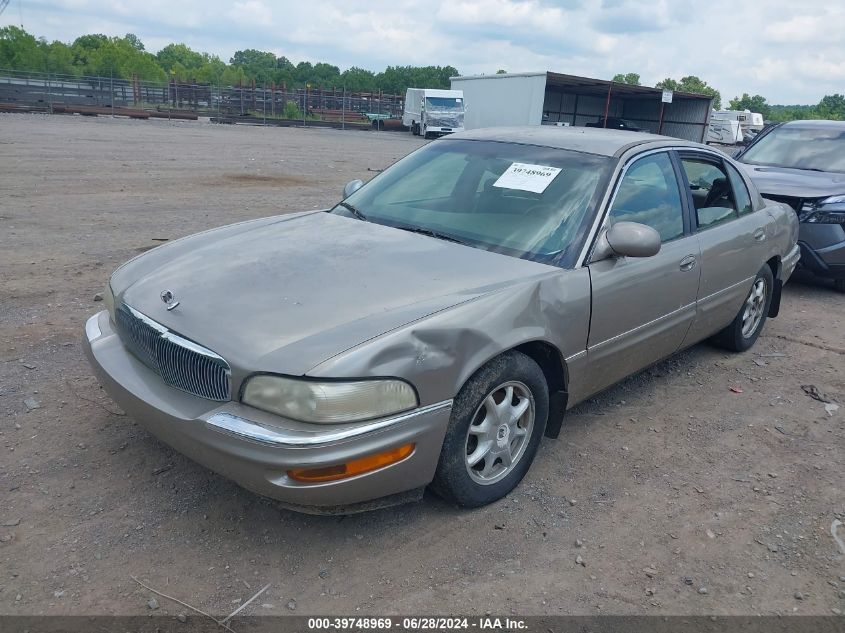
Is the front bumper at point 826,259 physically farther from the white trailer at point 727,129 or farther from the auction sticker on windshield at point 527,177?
the white trailer at point 727,129

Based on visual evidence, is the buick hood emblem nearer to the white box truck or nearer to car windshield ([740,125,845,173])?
car windshield ([740,125,845,173])

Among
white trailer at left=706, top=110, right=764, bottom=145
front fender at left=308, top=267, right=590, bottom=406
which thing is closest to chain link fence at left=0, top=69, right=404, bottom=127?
white trailer at left=706, top=110, right=764, bottom=145

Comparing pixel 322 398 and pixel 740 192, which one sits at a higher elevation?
pixel 740 192

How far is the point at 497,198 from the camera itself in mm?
3768

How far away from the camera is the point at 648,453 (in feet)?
12.3

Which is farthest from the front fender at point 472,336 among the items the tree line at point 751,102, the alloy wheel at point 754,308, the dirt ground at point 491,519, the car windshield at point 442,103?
the tree line at point 751,102

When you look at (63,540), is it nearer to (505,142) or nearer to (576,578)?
(576,578)

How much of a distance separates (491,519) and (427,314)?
3.28 ft

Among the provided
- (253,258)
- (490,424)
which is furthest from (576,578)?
(253,258)

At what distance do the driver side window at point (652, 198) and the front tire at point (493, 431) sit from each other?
107cm

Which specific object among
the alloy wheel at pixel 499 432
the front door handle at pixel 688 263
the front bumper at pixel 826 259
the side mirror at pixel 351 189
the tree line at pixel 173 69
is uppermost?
the tree line at pixel 173 69

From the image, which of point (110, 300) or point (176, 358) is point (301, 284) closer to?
point (176, 358)

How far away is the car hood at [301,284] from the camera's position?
2613 mm

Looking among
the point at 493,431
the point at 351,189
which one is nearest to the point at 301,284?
the point at 493,431
